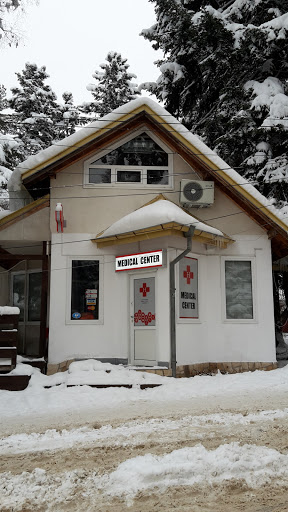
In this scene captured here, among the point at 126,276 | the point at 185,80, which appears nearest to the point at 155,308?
the point at 126,276

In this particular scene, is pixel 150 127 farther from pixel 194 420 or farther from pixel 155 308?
pixel 194 420

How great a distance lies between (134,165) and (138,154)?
1.06ft

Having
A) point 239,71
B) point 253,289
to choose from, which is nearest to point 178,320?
point 253,289

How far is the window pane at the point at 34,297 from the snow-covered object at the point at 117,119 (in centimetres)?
329

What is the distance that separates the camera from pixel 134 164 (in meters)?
12.4

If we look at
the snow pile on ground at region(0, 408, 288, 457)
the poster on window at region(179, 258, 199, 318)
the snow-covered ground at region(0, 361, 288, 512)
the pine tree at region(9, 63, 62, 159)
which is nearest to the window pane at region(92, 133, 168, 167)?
the poster on window at region(179, 258, 199, 318)

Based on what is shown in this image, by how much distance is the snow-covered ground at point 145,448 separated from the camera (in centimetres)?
384

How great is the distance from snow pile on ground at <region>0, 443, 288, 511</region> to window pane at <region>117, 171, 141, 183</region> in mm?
8483

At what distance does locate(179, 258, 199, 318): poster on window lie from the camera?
1135 cm

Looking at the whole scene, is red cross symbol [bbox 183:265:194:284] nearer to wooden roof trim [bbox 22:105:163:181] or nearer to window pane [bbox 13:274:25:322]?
wooden roof trim [bbox 22:105:163:181]

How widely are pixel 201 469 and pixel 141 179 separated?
29.3 ft

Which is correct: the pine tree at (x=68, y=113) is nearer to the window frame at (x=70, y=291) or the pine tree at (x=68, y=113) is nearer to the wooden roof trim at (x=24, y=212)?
the wooden roof trim at (x=24, y=212)

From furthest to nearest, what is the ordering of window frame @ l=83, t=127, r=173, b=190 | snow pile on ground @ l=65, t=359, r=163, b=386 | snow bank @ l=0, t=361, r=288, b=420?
1. window frame @ l=83, t=127, r=173, b=190
2. snow pile on ground @ l=65, t=359, r=163, b=386
3. snow bank @ l=0, t=361, r=288, b=420

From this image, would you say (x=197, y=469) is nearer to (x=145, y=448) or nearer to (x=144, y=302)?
(x=145, y=448)
